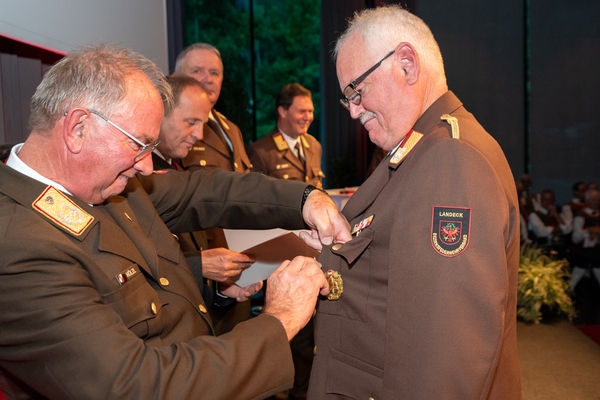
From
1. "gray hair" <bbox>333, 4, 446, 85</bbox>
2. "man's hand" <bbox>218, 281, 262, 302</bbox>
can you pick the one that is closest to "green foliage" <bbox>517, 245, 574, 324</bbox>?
"man's hand" <bbox>218, 281, 262, 302</bbox>

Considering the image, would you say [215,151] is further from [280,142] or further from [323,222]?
[323,222]

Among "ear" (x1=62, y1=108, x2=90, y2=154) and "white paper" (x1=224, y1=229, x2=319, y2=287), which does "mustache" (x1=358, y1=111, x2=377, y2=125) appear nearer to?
"white paper" (x1=224, y1=229, x2=319, y2=287)

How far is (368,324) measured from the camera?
4.83 feet

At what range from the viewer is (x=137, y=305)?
1326 mm

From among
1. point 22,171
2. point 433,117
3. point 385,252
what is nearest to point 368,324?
point 385,252

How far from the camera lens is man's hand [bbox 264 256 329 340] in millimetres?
1398

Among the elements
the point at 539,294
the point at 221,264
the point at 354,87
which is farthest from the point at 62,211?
the point at 539,294

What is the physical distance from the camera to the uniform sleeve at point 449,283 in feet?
3.96

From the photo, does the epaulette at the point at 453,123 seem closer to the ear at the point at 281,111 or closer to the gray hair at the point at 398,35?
the gray hair at the point at 398,35

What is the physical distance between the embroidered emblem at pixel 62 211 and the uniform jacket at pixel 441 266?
64 centimetres

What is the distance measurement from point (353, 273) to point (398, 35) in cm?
64

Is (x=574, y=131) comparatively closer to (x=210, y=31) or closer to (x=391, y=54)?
(x=210, y=31)

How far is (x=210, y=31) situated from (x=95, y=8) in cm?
554

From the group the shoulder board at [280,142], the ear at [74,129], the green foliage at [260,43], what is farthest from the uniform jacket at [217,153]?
the green foliage at [260,43]
